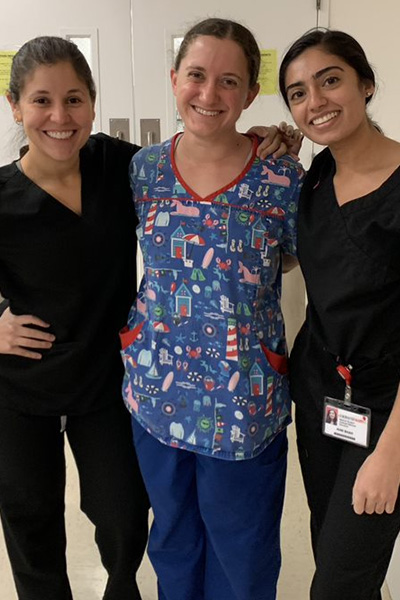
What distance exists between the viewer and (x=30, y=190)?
133 cm

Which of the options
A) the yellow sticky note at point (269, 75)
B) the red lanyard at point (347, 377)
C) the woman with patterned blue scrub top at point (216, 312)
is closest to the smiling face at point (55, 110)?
the woman with patterned blue scrub top at point (216, 312)

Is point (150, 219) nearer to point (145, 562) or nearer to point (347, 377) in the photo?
point (347, 377)

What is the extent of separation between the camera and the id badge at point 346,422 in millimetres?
1202

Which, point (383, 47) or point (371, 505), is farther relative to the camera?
point (383, 47)

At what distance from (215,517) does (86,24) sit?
8.40ft

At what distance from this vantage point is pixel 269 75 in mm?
3109

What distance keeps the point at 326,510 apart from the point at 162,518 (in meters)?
0.39

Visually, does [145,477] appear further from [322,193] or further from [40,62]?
[40,62]

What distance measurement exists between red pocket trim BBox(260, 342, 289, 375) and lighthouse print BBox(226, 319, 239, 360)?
0.07 m

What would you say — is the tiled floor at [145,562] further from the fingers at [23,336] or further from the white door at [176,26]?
the white door at [176,26]

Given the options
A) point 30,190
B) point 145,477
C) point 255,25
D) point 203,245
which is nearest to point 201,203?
point 203,245

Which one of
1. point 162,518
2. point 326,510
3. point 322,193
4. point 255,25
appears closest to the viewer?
point 322,193

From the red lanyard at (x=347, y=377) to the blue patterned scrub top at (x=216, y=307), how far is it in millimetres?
177

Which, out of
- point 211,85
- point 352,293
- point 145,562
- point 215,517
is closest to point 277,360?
point 352,293
